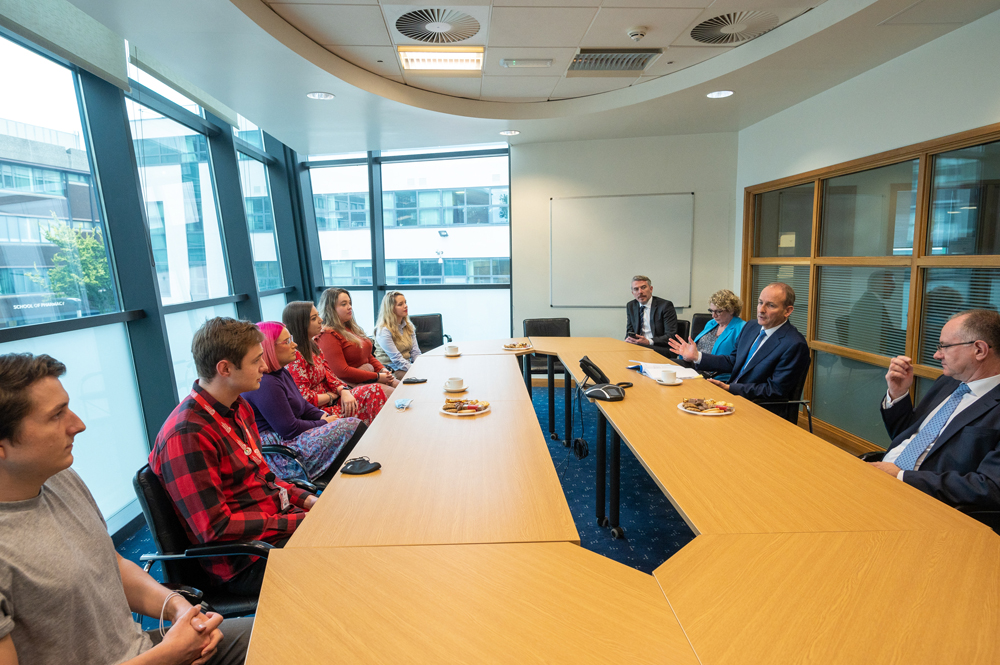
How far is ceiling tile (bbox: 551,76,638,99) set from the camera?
4486mm

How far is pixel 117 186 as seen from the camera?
3.24 m

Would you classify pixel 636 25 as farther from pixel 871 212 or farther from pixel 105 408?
pixel 105 408

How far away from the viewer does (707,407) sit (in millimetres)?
2639

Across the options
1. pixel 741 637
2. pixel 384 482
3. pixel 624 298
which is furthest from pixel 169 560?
pixel 624 298

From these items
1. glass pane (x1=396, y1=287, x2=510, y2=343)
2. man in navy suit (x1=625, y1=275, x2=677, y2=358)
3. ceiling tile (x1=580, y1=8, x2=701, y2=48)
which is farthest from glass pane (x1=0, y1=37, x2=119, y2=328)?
man in navy suit (x1=625, y1=275, x2=677, y2=358)

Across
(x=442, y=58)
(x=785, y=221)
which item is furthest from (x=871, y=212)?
(x=442, y=58)

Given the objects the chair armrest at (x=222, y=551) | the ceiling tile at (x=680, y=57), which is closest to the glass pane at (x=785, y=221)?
the ceiling tile at (x=680, y=57)

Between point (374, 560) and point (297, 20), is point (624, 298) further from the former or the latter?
point (374, 560)

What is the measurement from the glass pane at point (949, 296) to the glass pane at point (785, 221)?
136 cm

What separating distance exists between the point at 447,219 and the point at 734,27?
4038 mm

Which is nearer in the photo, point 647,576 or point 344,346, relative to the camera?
point 647,576

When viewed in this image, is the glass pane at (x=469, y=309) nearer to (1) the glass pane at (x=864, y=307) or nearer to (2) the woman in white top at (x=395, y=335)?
(2) the woman in white top at (x=395, y=335)

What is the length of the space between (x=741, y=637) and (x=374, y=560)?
89cm

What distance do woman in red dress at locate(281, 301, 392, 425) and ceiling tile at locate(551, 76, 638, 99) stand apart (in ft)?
9.79
